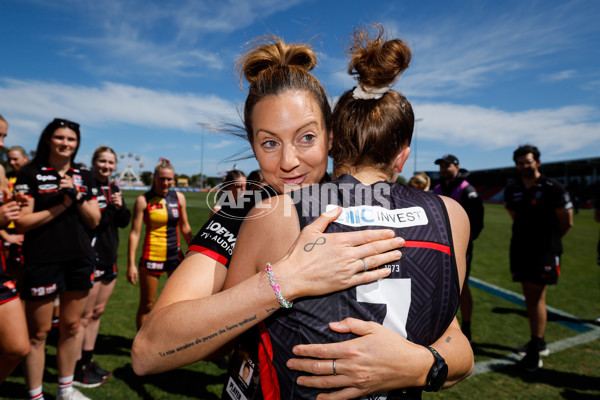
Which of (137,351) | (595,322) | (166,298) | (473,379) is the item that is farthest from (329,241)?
(595,322)

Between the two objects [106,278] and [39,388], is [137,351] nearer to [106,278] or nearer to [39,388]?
[39,388]

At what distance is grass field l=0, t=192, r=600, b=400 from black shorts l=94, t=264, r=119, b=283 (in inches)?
43.2

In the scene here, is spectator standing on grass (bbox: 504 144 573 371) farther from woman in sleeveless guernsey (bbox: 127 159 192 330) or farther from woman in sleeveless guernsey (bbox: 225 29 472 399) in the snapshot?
woman in sleeveless guernsey (bbox: 127 159 192 330)

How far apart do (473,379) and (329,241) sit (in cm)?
435

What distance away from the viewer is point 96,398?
3.77 m

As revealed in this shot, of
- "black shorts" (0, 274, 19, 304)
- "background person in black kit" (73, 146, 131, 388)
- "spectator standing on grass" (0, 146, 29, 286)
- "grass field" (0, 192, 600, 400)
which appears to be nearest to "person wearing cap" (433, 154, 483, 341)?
"grass field" (0, 192, 600, 400)

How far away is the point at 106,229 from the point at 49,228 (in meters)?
1.25

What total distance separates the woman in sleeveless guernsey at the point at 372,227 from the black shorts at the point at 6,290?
2993mm

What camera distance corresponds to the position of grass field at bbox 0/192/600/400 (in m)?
3.93

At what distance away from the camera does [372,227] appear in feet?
3.89

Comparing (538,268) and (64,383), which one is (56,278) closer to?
(64,383)

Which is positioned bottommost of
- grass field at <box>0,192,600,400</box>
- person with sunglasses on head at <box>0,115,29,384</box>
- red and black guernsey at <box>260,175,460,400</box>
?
grass field at <box>0,192,600,400</box>

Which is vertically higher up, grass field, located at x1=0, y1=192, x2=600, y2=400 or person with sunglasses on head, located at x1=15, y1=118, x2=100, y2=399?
person with sunglasses on head, located at x1=15, y1=118, x2=100, y2=399

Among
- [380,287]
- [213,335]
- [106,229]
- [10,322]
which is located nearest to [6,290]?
[10,322]
